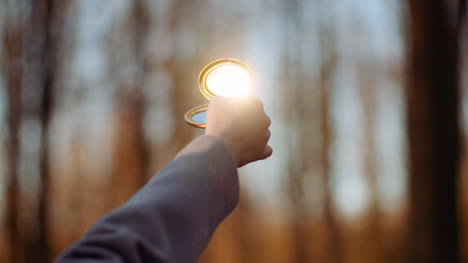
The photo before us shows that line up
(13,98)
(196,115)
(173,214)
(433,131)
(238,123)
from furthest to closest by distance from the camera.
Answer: (13,98)
(433,131)
(196,115)
(238,123)
(173,214)

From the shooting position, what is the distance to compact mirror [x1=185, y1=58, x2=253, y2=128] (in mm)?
1104

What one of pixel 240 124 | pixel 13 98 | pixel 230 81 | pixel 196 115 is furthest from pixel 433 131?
pixel 13 98

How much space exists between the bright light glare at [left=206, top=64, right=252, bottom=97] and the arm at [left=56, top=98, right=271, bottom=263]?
260mm

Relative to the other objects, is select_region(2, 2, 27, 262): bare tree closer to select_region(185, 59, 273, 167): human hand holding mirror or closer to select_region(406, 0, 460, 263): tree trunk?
select_region(406, 0, 460, 263): tree trunk

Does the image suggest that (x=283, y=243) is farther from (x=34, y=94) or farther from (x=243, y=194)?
(x=34, y=94)

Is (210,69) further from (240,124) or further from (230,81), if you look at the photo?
(240,124)

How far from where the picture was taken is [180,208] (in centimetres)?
62

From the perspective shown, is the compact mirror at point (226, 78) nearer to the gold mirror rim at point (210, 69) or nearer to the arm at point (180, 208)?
the gold mirror rim at point (210, 69)

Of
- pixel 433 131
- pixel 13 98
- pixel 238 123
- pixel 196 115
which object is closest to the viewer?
pixel 238 123

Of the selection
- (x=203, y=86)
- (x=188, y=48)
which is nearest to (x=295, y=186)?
(x=188, y=48)

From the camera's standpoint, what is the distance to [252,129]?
34.9 inches

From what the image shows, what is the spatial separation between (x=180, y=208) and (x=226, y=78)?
57 cm

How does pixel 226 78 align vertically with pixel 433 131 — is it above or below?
above

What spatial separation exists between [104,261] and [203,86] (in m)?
0.68
